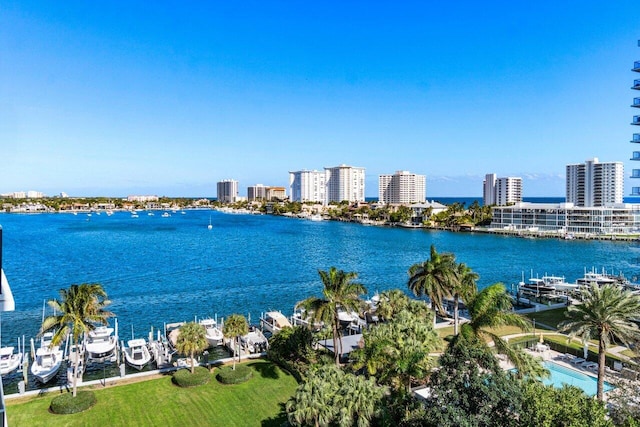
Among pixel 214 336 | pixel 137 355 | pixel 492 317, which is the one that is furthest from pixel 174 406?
pixel 492 317

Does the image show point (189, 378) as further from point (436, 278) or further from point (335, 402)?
point (436, 278)

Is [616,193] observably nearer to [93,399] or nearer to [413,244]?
[413,244]

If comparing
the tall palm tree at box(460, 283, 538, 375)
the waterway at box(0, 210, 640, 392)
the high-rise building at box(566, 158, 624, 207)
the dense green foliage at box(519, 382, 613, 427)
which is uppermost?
the high-rise building at box(566, 158, 624, 207)

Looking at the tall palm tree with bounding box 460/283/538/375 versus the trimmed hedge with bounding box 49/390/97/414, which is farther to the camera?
the trimmed hedge with bounding box 49/390/97/414

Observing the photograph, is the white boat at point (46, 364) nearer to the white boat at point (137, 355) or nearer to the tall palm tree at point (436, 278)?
the white boat at point (137, 355)

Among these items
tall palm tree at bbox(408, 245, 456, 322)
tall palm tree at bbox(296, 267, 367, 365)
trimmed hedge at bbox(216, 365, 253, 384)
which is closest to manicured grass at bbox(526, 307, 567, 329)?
tall palm tree at bbox(408, 245, 456, 322)

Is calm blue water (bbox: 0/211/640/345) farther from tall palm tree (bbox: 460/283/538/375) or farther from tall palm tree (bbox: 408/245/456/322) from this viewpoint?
tall palm tree (bbox: 460/283/538/375)
